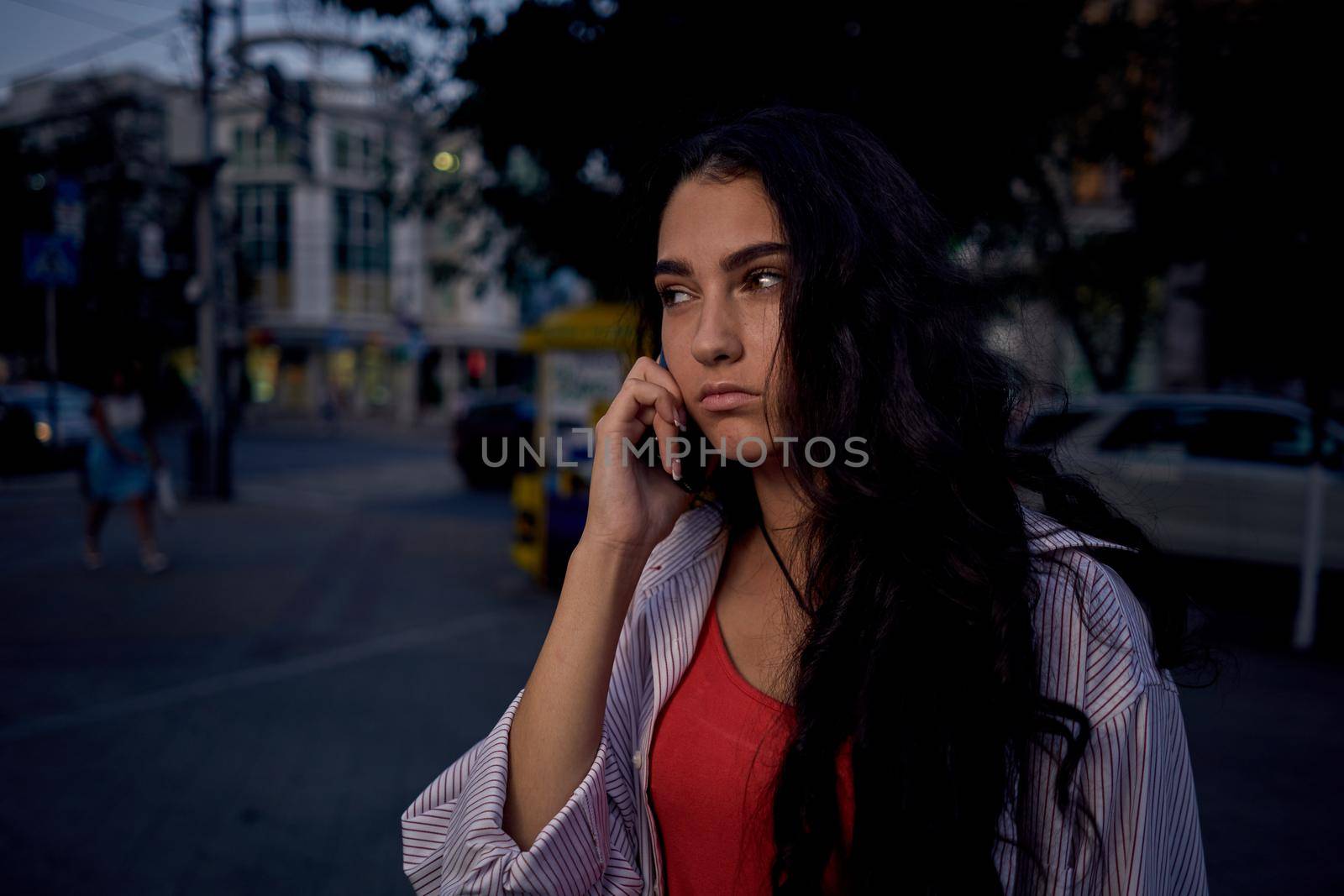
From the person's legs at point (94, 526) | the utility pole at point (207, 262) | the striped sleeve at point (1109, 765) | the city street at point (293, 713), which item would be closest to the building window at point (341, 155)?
the utility pole at point (207, 262)

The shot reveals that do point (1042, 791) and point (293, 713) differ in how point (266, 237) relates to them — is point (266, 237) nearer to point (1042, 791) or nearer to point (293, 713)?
point (293, 713)

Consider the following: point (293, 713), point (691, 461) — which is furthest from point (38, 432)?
point (691, 461)

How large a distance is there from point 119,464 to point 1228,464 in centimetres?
916

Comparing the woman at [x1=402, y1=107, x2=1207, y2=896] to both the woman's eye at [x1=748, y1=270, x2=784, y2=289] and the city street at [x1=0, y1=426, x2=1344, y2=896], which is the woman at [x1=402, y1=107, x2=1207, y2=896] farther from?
the city street at [x1=0, y1=426, x2=1344, y2=896]

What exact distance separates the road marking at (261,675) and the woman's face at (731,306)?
14.3 feet

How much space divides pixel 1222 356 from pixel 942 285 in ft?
34.7

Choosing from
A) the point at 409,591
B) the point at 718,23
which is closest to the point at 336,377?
the point at 409,591

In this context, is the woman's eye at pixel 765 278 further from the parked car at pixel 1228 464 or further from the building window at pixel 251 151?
the building window at pixel 251 151

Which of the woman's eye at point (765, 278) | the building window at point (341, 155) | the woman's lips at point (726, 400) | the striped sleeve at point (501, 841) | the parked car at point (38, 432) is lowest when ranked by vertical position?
the parked car at point (38, 432)

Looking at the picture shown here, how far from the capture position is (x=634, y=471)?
1435 mm

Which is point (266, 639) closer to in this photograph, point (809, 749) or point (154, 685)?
point (154, 685)

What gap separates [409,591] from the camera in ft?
24.4

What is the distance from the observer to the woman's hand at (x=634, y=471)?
1.37 meters

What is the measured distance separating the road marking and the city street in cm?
2
